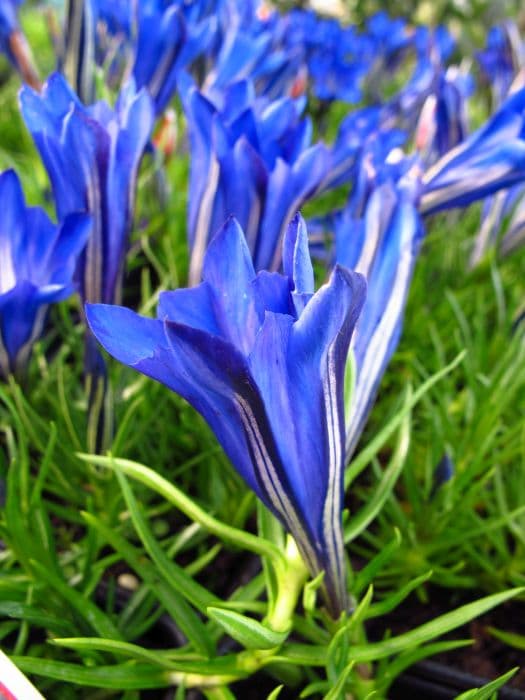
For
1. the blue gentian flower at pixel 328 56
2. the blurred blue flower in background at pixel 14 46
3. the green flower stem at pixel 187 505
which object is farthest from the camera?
the blue gentian flower at pixel 328 56

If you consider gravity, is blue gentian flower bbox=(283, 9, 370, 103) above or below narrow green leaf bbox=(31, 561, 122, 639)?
above

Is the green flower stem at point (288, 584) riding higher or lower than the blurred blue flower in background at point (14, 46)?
lower

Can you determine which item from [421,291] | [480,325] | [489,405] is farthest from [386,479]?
[421,291]

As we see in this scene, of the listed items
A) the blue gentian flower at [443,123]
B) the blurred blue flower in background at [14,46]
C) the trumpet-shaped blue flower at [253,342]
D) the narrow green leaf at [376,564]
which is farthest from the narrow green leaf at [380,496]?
the blurred blue flower in background at [14,46]

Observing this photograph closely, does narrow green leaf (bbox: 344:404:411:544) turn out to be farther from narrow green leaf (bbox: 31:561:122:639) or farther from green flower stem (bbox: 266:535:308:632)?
narrow green leaf (bbox: 31:561:122:639)

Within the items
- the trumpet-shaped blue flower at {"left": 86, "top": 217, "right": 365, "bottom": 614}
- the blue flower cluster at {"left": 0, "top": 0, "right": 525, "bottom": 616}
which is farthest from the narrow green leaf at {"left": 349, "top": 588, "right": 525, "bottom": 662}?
the trumpet-shaped blue flower at {"left": 86, "top": 217, "right": 365, "bottom": 614}

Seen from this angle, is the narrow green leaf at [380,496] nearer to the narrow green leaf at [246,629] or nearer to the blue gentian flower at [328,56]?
the narrow green leaf at [246,629]

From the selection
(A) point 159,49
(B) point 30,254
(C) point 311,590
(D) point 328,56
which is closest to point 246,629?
(C) point 311,590

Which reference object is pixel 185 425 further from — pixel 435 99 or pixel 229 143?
pixel 435 99
